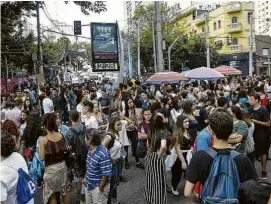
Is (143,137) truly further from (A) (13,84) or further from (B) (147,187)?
(A) (13,84)

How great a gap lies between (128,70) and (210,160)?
34574 mm

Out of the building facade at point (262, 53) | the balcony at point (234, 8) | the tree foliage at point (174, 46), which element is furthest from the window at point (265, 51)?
the tree foliage at point (174, 46)

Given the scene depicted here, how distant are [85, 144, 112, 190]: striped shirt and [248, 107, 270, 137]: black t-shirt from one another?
331cm

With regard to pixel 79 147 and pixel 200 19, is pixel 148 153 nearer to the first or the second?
pixel 79 147

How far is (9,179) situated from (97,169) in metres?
1.49

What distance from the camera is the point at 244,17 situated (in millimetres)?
46688

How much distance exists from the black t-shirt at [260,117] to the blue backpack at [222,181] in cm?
409

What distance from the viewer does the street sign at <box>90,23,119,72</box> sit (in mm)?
15188

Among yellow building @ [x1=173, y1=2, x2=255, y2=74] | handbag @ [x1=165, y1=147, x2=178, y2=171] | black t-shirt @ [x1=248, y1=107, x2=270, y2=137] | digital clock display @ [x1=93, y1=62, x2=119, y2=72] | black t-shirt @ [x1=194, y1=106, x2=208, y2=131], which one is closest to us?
handbag @ [x1=165, y1=147, x2=178, y2=171]

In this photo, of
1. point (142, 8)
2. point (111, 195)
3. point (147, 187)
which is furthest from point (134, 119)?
point (142, 8)

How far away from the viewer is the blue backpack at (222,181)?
2.78 metres

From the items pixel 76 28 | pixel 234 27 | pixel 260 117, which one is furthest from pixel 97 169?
pixel 234 27

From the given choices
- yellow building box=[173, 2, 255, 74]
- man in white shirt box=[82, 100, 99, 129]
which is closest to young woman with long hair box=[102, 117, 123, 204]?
man in white shirt box=[82, 100, 99, 129]

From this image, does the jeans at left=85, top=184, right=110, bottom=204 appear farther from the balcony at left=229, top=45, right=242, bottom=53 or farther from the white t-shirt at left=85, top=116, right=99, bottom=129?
the balcony at left=229, top=45, right=242, bottom=53
